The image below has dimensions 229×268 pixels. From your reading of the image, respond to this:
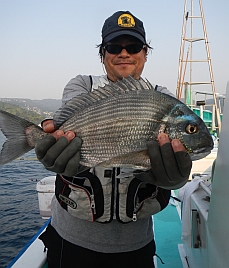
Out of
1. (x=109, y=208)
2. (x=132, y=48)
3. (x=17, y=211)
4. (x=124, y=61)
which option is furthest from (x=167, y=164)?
(x=17, y=211)

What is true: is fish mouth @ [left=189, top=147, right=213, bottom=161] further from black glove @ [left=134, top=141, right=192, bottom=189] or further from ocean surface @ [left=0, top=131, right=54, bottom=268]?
ocean surface @ [left=0, top=131, right=54, bottom=268]

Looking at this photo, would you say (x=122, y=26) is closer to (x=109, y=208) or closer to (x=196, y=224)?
(x=109, y=208)

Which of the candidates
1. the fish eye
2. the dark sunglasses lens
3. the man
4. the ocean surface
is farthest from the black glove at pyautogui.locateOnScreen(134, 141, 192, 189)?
the ocean surface

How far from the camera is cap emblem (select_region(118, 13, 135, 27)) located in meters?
2.68

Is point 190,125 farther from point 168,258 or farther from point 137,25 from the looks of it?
point 168,258

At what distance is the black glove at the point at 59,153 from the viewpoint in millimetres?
2033

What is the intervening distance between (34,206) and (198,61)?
592 inches

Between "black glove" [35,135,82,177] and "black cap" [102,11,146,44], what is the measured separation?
1240 millimetres

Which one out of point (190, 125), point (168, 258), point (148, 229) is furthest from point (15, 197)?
point (190, 125)

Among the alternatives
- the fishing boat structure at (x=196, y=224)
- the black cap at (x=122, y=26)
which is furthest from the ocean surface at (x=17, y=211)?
the black cap at (x=122, y=26)

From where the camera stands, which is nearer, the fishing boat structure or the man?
the fishing boat structure

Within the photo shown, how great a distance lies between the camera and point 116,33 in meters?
2.66

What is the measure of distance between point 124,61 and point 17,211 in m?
9.58

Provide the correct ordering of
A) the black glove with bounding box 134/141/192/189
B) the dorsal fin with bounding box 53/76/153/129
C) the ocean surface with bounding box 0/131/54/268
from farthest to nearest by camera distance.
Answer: the ocean surface with bounding box 0/131/54/268, the dorsal fin with bounding box 53/76/153/129, the black glove with bounding box 134/141/192/189
